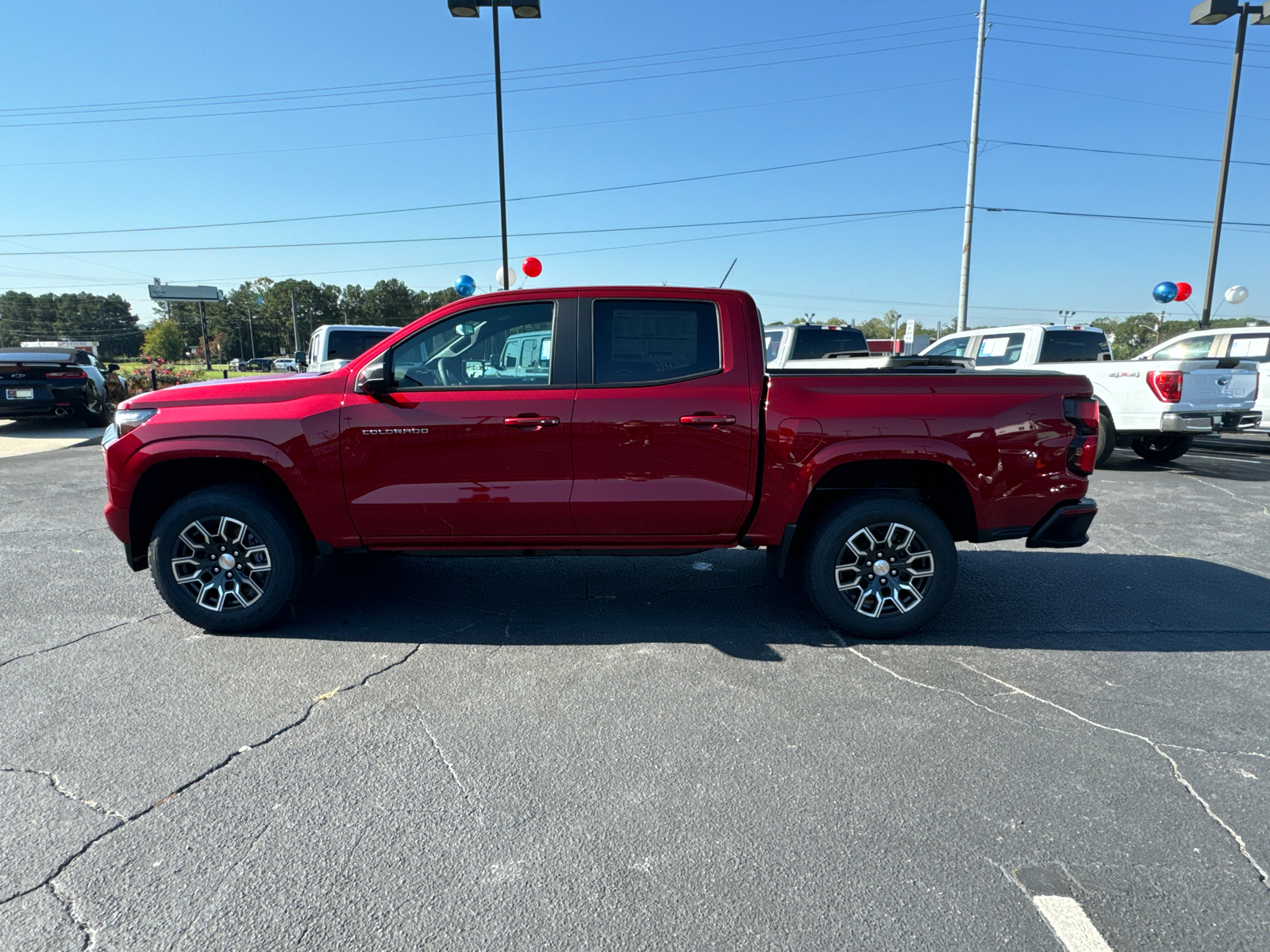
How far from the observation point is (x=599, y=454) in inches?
159

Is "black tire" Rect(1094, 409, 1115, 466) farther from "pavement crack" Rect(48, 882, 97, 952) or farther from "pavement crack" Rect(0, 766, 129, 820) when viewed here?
"pavement crack" Rect(48, 882, 97, 952)

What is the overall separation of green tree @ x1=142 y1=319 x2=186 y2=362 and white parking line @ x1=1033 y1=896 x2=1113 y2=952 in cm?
13955

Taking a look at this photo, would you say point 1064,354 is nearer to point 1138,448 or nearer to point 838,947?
point 1138,448

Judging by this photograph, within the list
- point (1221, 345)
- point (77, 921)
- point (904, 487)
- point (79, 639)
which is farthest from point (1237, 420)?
point (79, 639)

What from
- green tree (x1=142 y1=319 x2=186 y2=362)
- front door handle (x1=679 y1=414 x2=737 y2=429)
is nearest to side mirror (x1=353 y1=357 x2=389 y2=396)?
front door handle (x1=679 y1=414 x2=737 y2=429)

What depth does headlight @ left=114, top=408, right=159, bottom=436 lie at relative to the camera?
4.11 m

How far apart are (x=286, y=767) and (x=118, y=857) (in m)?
0.60

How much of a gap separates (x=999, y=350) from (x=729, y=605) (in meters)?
8.58

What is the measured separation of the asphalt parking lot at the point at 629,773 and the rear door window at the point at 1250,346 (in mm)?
8204

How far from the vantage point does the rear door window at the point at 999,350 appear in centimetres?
1095

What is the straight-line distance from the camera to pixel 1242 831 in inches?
99.6

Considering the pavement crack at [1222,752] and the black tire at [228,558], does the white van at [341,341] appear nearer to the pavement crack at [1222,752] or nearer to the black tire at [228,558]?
the black tire at [228,558]

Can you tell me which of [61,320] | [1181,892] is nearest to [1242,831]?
[1181,892]

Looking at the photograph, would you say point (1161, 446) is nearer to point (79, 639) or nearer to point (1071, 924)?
A: point (1071, 924)
